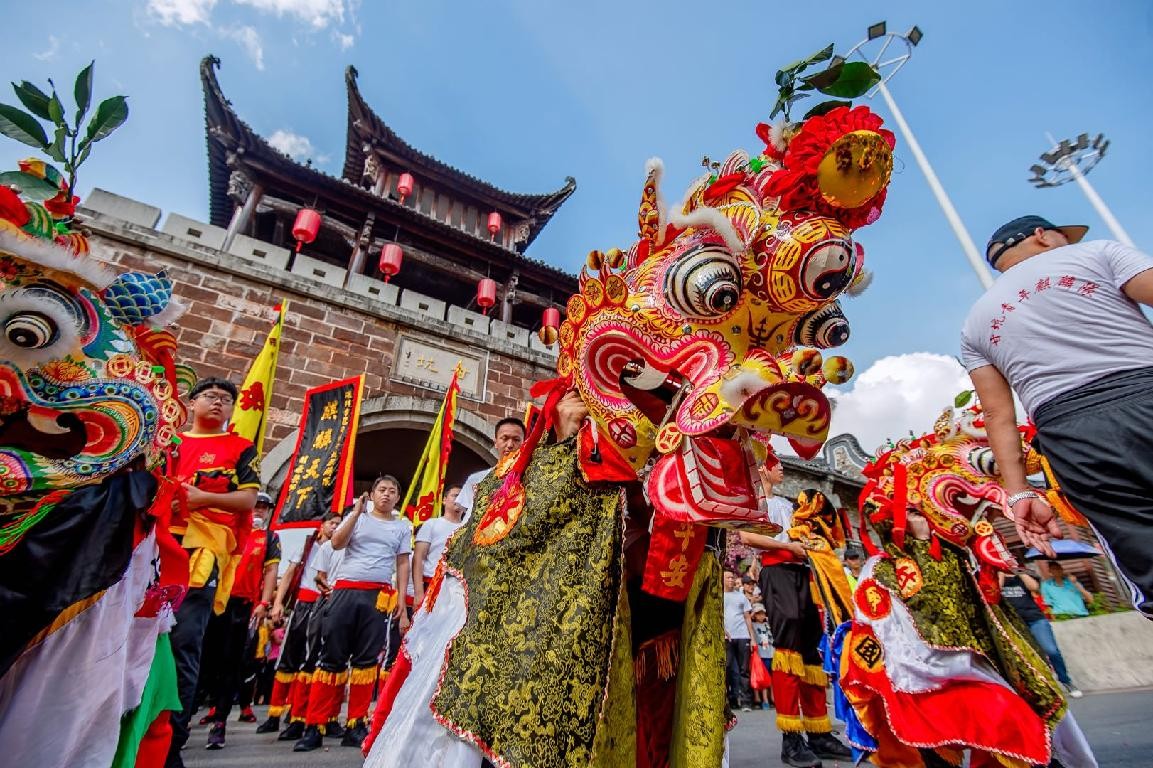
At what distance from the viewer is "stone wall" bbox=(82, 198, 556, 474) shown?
7.65m

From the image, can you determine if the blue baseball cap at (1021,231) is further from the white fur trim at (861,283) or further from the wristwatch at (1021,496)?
the white fur trim at (861,283)

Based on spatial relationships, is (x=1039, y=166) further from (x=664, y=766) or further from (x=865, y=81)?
(x=664, y=766)

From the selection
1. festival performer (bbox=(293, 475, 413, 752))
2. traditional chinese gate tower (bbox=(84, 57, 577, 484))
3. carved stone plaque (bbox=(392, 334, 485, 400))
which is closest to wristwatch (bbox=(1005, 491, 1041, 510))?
festival performer (bbox=(293, 475, 413, 752))

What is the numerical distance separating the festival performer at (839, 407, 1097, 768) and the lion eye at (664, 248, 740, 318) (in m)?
2.49

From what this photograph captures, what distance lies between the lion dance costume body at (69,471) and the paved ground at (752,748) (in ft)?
6.76

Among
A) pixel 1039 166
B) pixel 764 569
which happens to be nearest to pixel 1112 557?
pixel 764 569

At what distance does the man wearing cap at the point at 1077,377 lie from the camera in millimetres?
1600

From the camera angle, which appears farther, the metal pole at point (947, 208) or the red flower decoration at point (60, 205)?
the metal pole at point (947, 208)

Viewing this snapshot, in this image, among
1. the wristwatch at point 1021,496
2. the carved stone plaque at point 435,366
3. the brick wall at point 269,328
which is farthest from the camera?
the carved stone plaque at point 435,366

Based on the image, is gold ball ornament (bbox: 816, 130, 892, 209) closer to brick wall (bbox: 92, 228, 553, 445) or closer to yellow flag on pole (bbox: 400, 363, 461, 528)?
yellow flag on pole (bbox: 400, 363, 461, 528)

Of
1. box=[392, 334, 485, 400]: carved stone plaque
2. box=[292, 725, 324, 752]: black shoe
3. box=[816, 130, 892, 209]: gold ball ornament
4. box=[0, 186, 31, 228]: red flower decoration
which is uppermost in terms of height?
box=[392, 334, 485, 400]: carved stone plaque

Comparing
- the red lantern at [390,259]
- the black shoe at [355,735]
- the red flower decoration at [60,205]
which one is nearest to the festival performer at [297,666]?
the black shoe at [355,735]

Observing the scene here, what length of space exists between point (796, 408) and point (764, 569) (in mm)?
3744

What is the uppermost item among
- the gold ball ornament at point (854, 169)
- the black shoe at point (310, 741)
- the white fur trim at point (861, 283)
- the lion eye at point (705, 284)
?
the gold ball ornament at point (854, 169)
